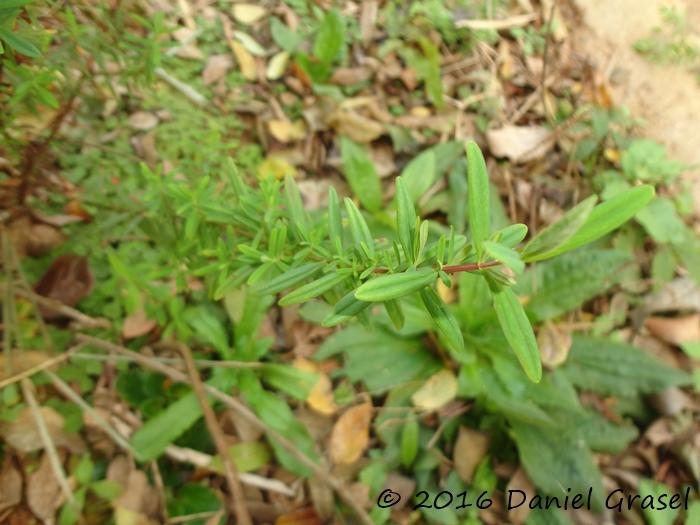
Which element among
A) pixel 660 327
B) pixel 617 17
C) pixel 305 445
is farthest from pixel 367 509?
pixel 617 17

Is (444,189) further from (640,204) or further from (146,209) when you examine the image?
(640,204)

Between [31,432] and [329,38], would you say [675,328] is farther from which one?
[31,432]

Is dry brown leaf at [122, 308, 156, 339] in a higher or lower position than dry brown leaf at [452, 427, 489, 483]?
higher

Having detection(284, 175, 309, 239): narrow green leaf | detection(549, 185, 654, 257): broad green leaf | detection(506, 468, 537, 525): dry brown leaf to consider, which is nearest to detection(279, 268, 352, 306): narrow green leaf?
detection(284, 175, 309, 239): narrow green leaf

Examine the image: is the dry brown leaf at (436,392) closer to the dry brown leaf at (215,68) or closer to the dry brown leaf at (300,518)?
the dry brown leaf at (300,518)

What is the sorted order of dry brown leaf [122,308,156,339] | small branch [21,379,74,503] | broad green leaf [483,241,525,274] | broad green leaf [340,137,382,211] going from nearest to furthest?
broad green leaf [483,241,525,274] < small branch [21,379,74,503] < dry brown leaf [122,308,156,339] < broad green leaf [340,137,382,211]

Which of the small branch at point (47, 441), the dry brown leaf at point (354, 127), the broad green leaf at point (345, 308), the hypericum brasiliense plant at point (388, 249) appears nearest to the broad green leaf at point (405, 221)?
the hypericum brasiliense plant at point (388, 249)

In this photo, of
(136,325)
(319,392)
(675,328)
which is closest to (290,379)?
(319,392)

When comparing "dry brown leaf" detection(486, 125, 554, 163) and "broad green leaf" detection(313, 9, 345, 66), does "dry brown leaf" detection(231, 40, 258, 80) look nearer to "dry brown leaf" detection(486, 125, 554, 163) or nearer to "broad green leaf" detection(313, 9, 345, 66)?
"broad green leaf" detection(313, 9, 345, 66)
